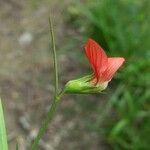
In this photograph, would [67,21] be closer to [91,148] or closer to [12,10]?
[12,10]

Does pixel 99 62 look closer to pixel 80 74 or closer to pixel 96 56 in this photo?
pixel 96 56

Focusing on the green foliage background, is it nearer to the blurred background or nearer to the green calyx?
the blurred background

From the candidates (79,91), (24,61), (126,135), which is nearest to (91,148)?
(126,135)

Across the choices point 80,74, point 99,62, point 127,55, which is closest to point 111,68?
point 99,62

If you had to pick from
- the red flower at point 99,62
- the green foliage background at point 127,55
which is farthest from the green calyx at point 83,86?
the green foliage background at point 127,55

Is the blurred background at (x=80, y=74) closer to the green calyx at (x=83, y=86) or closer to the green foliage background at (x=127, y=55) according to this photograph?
the green foliage background at (x=127, y=55)

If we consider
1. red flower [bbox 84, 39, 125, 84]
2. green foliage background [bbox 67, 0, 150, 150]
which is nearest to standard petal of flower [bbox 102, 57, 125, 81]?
red flower [bbox 84, 39, 125, 84]
